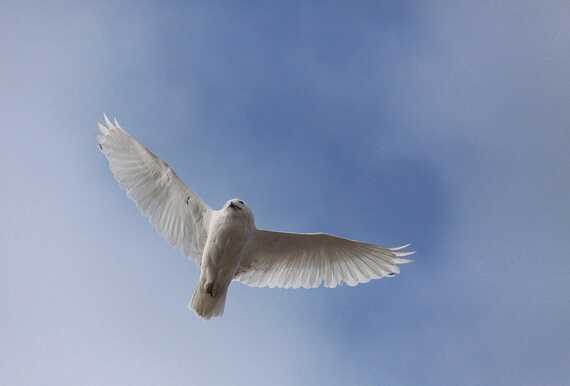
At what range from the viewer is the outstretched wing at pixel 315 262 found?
58.0ft

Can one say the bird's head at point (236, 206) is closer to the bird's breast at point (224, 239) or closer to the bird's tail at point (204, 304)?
the bird's breast at point (224, 239)

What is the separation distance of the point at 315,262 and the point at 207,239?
2942 millimetres

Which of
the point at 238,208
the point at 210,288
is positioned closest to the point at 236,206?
the point at 238,208

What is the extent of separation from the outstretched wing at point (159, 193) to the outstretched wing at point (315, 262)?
1496 millimetres

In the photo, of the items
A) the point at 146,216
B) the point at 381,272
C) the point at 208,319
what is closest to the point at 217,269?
the point at 208,319

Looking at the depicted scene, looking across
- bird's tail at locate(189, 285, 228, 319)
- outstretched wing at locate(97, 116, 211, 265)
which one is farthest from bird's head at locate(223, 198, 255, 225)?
bird's tail at locate(189, 285, 228, 319)

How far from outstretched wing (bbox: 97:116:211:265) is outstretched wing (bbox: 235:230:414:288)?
150 centimetres

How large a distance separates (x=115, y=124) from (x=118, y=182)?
1.55 metres

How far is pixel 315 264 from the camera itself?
18.1 metres

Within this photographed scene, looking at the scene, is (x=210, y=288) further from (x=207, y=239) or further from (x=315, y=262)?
(x=315, y=262)

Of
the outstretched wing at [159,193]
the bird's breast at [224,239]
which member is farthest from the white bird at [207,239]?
the bird's breast at [224,239]

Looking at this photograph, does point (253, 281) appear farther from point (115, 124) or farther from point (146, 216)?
point (115, 124)

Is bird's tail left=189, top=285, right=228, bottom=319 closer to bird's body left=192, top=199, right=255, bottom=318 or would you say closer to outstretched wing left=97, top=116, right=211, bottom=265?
bird's body left=192, top=199, right=255, bottom=318

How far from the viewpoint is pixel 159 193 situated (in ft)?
58.2
